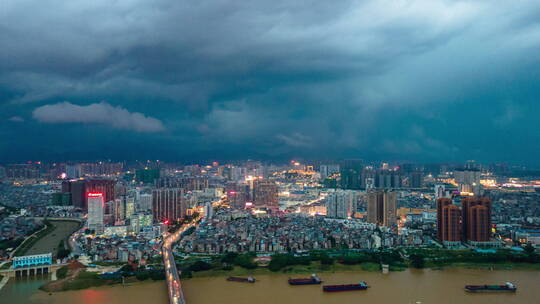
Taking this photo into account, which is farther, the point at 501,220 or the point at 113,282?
the point at 501,220

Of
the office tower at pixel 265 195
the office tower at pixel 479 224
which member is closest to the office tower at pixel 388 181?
the office tower at pixel 265 195

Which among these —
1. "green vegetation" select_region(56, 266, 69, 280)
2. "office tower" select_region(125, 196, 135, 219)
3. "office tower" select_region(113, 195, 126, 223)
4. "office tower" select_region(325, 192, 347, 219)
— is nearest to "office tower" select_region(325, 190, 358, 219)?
"office tower" select_region(325, 192, 347, 219)

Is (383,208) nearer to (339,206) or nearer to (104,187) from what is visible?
(339,206)

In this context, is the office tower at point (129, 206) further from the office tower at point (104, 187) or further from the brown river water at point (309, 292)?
the brown river water at point (309, 292)

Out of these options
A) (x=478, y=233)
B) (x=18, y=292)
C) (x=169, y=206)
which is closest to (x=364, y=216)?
(x=478, y=233)

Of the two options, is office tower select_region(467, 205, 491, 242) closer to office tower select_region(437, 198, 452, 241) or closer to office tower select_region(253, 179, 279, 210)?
office tower select_region(437, 198, 452, 241)

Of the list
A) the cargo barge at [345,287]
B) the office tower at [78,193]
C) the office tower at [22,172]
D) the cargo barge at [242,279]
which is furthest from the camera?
the office tower at [22,172]

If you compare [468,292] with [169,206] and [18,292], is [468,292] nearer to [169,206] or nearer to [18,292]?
[18,292]
